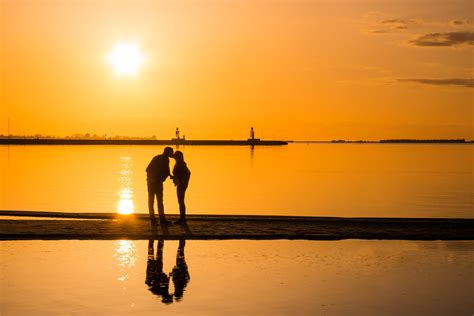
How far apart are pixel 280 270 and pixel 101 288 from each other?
3.79 m

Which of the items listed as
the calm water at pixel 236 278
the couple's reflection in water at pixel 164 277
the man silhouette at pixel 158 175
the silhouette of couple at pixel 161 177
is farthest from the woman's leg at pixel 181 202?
the couple's reflection in water at pixel 164 277

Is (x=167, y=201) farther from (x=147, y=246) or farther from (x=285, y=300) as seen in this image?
(x=285, y=300)

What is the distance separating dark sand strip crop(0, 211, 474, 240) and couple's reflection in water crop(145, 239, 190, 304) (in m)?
2.81

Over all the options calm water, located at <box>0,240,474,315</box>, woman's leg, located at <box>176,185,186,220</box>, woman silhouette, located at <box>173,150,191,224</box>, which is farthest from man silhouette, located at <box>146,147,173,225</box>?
calm water, located at <box>0,240,474,315</box>

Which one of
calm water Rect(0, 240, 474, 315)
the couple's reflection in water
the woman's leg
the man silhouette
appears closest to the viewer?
calm water Rect(0, 240, 474, 315)

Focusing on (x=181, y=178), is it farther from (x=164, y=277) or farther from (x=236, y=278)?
(x=236, y=278)

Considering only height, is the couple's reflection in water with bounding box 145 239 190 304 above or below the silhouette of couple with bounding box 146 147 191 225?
below

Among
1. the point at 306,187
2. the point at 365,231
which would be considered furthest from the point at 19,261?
the point at 306,187

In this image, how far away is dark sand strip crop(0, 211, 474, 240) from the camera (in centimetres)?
1886

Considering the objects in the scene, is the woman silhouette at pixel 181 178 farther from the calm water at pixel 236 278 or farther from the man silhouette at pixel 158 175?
the calm water at pixel 236 278

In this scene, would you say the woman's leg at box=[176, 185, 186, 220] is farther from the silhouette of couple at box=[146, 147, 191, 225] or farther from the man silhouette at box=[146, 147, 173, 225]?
the man silhouette at box=[146, 147, 173, 225]

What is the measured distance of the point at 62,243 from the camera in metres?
17.6

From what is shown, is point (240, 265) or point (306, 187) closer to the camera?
point (240, 265)

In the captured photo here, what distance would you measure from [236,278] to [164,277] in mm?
1374
